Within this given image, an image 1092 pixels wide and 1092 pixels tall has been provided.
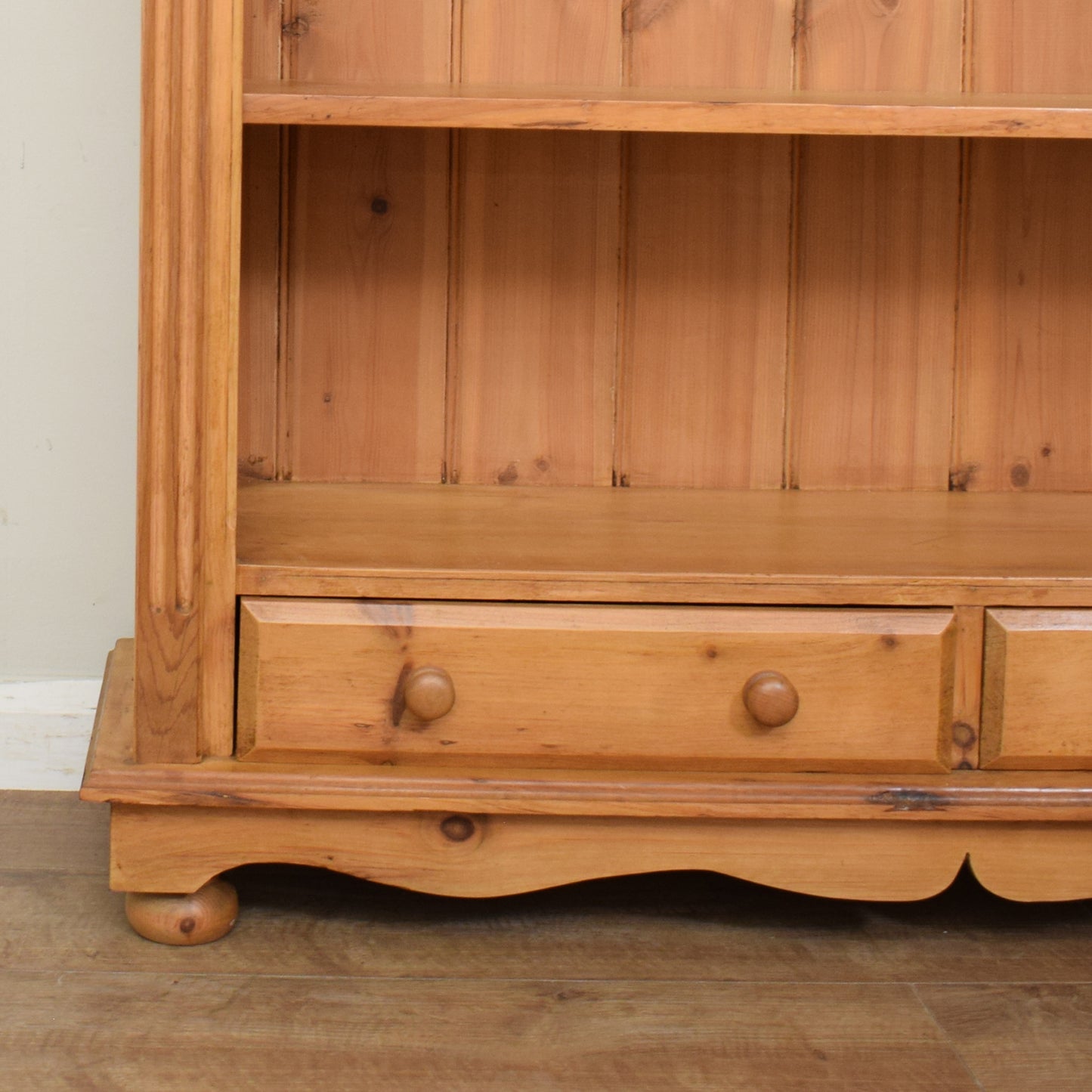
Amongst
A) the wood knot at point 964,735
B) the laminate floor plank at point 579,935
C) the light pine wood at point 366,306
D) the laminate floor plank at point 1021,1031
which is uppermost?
the light pine wood at point 366,306

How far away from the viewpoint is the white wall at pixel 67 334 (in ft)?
4.46

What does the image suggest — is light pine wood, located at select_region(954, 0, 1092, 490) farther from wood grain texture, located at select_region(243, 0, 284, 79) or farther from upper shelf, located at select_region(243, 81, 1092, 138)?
wood grain texture, located at select_region(243, 0, 284, 79)

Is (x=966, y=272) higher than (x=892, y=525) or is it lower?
higher

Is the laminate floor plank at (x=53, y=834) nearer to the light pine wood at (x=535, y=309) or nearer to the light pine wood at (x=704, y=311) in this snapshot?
the light pine wood at (x=535, y=309)

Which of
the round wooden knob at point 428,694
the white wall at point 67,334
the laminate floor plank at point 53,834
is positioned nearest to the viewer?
the round wooden knob at point 428,694

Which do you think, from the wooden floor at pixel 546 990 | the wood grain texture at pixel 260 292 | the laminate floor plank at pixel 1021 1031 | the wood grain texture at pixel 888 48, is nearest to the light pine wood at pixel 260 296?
the wood grain texture at pixel 260 292

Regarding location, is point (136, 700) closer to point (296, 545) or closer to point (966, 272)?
point (296, 545)

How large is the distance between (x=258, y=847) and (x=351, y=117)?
560mm

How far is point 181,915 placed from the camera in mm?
1061

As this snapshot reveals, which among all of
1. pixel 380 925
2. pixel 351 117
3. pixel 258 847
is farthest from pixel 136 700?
pixel 351 117

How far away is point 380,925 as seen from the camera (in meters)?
1.12

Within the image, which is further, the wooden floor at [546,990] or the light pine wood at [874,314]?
the light pine wood at [874,314]

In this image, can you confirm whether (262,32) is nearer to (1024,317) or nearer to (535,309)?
(535,309)

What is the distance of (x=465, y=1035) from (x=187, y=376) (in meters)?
0.52
